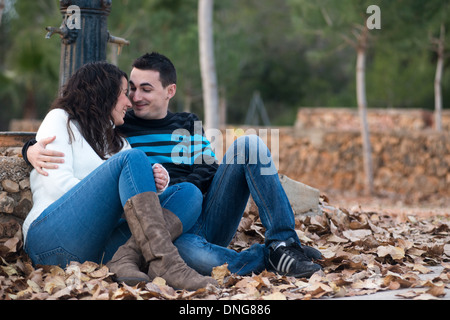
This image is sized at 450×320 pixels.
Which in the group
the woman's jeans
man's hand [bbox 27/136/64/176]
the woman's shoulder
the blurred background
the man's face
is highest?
the blurred background

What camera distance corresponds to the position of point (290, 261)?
2.81 metres

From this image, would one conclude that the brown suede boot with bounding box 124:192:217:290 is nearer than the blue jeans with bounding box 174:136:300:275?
Yes

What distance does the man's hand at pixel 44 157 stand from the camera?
2688 mm

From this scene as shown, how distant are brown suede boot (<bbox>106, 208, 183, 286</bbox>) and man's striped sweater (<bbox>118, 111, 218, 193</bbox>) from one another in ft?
1.24

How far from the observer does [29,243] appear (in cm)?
274

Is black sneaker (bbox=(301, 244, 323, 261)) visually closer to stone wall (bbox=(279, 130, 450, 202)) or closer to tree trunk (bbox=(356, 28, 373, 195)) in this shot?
stone wall (bbox=(279, 130, 450, 202))

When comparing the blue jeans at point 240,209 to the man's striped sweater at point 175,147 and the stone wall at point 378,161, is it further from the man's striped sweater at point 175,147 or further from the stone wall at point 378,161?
the stone wall at point 378,161

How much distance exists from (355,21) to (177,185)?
23.6 ft

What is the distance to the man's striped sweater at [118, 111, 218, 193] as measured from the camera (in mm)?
3176

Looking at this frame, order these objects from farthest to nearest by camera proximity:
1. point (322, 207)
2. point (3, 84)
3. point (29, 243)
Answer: point (3, 84) → point (322, 207) → point (29, 243)

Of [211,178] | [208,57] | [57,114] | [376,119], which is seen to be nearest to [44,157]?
[57,114]

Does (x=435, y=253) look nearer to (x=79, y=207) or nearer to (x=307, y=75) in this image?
(x=79, y=207)

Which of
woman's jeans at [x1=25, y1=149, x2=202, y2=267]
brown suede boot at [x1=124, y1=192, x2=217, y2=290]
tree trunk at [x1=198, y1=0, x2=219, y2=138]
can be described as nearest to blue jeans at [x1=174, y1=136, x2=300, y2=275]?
brown suede boot at [x1=124, y1=192, x2=217, y2=290]

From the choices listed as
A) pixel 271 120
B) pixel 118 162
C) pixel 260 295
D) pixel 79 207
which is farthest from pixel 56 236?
pixel 271 120
